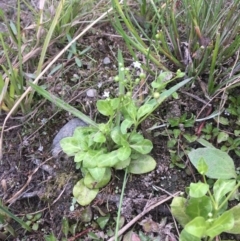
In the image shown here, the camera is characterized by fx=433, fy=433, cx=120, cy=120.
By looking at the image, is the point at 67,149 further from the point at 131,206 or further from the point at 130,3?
the point at 130,3

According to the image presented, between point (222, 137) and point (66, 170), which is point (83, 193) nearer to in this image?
point (66, 170)

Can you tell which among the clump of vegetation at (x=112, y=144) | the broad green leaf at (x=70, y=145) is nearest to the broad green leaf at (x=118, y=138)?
the clump of vegetation at (x=112, y=144)

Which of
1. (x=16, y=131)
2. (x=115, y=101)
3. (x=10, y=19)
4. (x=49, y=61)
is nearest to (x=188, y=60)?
(x=115, y=101)

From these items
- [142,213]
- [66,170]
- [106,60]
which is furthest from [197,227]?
[106,60]

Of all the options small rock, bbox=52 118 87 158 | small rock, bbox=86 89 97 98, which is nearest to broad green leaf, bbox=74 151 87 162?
small rock, bbox=52 118 87 158

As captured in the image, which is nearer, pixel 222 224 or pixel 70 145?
pixel 222 224

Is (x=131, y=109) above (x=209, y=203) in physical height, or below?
above
